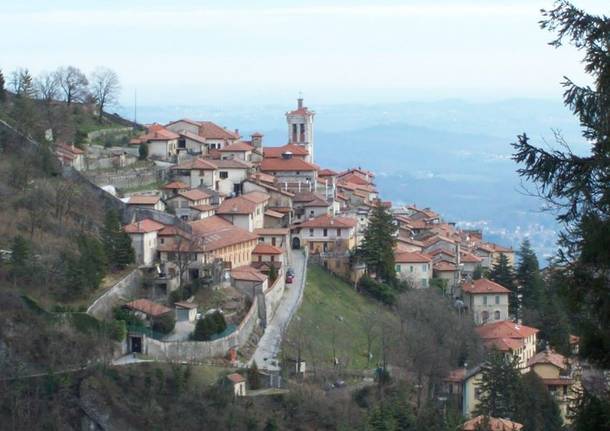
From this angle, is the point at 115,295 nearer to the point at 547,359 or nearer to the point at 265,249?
the point at 265,249

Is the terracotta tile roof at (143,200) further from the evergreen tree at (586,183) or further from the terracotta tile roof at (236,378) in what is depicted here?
the evergreen tree at (586,183)

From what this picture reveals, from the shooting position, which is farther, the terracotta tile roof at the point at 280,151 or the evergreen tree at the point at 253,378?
the terracotta tile roof at the point at 280,151

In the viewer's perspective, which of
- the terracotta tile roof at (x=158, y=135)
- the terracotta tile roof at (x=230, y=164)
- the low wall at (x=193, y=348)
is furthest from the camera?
the terracotta tile roof at (x=158, y=135)

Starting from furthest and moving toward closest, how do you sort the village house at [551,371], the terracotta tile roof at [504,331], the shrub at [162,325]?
the terracotta tile roof at [504,331], the village house at [551,371], the shrub at [162,325]

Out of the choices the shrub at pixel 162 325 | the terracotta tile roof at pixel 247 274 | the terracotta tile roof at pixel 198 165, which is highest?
the terracotta tile roof at pixel 198 165

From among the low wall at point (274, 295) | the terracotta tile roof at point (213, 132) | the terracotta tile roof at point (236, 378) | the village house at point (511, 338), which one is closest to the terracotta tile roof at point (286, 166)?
the terracotta tile roof at point (213, 132)

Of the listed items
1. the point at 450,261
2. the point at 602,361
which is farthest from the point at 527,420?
the point at 602,361

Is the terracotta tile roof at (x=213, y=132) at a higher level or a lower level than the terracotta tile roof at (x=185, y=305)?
higher
